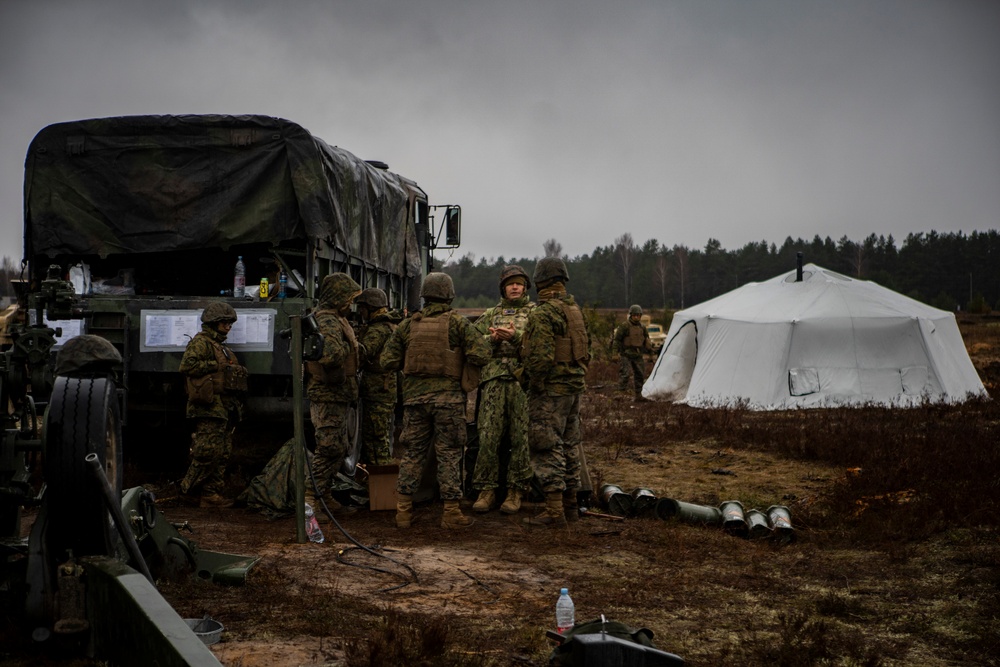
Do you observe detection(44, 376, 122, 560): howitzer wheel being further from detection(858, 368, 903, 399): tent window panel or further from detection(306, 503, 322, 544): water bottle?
detection(858, 368, 903, 399): tent window panel

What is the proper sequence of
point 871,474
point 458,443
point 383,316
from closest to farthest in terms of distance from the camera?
1. point 458,443
2. point 383,316
3. point 871,474

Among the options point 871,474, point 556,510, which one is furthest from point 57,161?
point 871,474

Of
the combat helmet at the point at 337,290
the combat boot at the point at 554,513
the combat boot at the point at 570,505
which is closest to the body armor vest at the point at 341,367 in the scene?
the combat helmet at the point at 337,290

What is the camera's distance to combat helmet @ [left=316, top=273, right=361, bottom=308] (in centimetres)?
773

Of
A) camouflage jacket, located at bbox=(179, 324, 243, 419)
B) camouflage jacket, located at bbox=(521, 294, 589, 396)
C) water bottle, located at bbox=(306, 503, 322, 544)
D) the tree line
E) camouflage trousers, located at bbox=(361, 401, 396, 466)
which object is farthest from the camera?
the tree line

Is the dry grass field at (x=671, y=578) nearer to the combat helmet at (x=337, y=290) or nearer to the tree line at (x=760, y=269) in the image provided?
the combat helmet at (x=337, y=290)

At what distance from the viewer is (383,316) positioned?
8.80 m

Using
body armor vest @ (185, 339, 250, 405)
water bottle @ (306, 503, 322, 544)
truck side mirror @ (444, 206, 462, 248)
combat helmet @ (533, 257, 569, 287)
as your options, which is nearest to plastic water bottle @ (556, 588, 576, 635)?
water bottle @ (306, 503, 322, 544)

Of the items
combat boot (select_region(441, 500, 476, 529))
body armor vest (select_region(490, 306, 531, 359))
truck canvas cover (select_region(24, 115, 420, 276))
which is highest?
truck canvas cover (select_region(24, 115, 420, 276))

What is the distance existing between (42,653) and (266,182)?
5.12 meters

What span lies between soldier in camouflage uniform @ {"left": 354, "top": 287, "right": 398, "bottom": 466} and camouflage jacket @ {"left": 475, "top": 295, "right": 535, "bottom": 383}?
3.30 ft

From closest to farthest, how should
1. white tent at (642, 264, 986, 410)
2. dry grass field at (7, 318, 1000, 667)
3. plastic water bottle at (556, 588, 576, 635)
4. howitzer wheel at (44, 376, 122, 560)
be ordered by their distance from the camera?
howitzer wheel at (44, 376, 122, 560) < dry grass field at (7, 318, 1000, 667) < plastic water bottle at (556, 588, 576, 635) < white tent at (642, 264, 986, 410)

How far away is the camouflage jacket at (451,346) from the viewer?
7.50 m

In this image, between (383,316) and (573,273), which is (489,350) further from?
(573,273)
